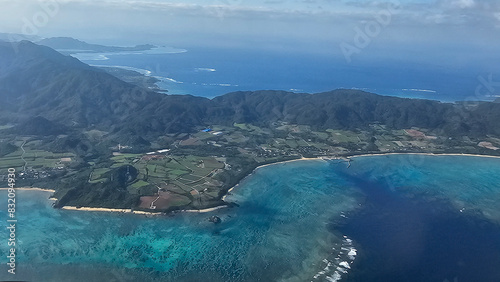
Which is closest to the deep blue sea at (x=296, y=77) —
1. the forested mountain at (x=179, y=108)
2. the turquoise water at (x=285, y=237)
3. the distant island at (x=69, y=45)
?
the distant island at (x=69, y=45)

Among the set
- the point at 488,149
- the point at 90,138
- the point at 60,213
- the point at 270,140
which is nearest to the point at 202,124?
the point at 270,140

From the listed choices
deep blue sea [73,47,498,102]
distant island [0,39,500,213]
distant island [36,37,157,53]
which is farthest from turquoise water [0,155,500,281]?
distant island [36,37,157,53]

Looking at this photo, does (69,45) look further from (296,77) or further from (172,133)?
(172,133)

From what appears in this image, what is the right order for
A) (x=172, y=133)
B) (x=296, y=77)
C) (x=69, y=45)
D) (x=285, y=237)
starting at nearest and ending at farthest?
1. (x=285, y=237)
2. (x=172, y=133)
3. (x=296, y=77)
4. (x=69, y=45)

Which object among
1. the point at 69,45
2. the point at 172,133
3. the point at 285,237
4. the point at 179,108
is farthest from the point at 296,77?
the point at 285,237

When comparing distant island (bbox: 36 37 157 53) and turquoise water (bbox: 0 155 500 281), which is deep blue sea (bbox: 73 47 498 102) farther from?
turquoise water (bbox: 0 155 500 281)

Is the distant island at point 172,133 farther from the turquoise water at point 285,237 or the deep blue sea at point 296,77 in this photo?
the deep blue sea at point 296,77
